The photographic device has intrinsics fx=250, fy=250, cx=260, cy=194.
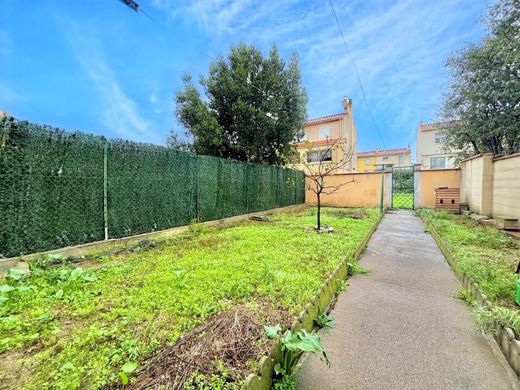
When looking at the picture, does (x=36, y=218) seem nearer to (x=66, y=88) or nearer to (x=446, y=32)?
(x=66, y=88)

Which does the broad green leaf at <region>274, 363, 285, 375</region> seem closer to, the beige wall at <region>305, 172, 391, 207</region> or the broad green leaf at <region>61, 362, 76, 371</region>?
the broad green leaf at <region>61, 362, 76, 371</region>

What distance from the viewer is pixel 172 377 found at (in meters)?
1.52

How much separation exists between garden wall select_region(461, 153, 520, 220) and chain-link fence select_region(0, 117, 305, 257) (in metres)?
7.68

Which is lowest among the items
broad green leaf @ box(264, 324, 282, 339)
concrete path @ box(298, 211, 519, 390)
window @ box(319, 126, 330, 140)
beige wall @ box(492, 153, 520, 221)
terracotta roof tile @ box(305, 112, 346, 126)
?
concrete path @ box(298, 211, 519, 390)

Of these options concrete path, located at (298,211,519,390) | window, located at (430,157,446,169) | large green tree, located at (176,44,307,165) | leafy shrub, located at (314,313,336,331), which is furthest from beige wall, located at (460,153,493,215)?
window, located at (430,157,446,169)

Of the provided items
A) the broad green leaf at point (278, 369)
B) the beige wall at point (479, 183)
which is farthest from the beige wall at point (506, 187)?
the broad green leaf at point (278, 369)

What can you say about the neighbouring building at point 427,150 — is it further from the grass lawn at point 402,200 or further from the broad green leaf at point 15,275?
the broad green leaf at point 15,275

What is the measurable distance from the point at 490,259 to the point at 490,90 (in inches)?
338

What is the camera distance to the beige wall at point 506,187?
5.97 metres

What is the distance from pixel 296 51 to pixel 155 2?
6977 mm

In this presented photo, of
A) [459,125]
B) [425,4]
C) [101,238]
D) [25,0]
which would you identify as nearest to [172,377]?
[101,238]

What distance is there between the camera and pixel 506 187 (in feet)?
21.3

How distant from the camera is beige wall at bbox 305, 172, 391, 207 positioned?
13.4 metres

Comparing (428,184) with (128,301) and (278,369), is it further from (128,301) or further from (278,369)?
(128,301)
